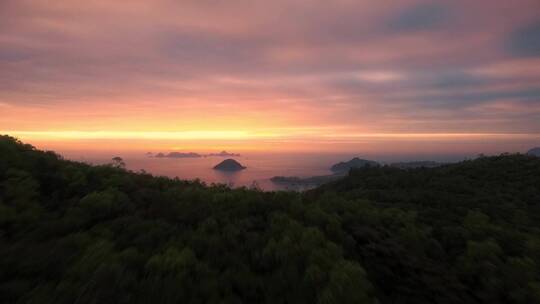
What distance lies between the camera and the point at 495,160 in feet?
97.9

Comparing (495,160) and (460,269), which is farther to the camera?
(495,160)

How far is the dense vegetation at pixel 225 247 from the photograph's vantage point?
5398mm

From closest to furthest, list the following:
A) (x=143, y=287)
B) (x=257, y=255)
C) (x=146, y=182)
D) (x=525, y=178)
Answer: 1. (x=143, y=287)
2. (x=257, y=255)
3. (x=146, y=182)
4. (x=525, y=178)

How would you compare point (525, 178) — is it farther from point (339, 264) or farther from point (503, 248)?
point (339, 264)

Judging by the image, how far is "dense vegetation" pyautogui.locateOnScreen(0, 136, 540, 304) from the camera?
17.7ft

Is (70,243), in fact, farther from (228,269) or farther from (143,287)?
(228,269)

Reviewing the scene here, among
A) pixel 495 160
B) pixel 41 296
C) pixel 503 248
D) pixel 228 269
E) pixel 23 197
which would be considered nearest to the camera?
pixel 41 296

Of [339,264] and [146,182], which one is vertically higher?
[146,182]

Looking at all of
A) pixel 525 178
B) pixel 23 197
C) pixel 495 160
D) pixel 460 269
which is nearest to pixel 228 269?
pixel 460 269

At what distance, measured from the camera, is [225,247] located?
7.29m

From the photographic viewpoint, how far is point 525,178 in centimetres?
2131

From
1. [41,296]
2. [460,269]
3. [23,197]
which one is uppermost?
[23,197]

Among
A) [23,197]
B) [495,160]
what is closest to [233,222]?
[23,197]

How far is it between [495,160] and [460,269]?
2879 centimetres
